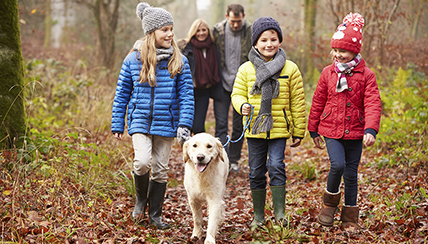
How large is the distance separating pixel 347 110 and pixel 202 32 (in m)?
3.09

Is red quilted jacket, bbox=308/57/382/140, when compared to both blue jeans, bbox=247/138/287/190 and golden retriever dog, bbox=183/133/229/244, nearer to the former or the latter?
blue jeans, bbox=247/138/287/190

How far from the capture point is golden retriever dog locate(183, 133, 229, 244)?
3533 millimetres

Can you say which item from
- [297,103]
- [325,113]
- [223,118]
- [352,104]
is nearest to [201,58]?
[223,118]

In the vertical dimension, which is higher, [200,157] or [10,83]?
[10,83]

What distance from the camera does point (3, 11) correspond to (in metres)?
4.57

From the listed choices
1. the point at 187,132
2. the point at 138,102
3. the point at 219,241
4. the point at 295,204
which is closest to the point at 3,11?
the point at 138,102

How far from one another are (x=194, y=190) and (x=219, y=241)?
22.7 inches

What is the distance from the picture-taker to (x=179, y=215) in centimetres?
471

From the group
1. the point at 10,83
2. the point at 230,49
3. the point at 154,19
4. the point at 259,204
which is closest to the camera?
the point at 259,204

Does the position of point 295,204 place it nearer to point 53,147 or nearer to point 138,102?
point 138,102

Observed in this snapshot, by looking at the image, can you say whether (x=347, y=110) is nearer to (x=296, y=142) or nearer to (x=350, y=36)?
(x=296, y=142)

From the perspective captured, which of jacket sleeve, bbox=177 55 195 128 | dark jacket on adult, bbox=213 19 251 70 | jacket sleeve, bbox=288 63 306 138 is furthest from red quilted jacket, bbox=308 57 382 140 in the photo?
dark jacket on adult, bbox=213 19 251 70

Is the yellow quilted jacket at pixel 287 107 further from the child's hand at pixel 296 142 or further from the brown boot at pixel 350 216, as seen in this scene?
the brown boot at pixel 350 216

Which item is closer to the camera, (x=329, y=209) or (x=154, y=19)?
(x=329, y=209)
